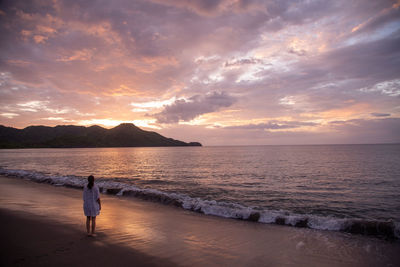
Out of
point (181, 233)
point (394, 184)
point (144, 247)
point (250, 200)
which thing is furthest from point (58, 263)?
point (394, 184)

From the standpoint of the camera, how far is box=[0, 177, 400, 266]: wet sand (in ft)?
22.5

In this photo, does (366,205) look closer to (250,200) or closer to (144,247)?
(250,200)

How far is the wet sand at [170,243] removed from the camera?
22.5 ft

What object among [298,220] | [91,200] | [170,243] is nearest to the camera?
[170,243]

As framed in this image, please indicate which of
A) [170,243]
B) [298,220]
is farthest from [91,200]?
[298,220]

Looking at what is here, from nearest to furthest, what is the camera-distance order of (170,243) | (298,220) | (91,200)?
(170,243)
(91,200)
(298,220)

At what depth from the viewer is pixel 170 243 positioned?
8203 mm

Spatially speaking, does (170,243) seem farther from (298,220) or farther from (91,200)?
(298,220)

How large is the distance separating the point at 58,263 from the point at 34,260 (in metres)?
0.76

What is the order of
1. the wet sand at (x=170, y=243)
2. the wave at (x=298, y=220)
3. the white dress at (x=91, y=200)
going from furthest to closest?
the wave at (x=298, y=220) < the white dress at (x=91, y=200) < the wet sand at (x=170, y=243)

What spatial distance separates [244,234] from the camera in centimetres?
972

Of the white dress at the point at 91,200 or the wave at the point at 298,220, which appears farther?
the wave at the point at 298,220

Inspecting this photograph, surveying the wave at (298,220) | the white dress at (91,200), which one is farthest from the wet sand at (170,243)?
the white dress at (91,200)

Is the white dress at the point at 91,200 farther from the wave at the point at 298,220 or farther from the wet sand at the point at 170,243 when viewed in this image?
the wave at the point at 298,220
